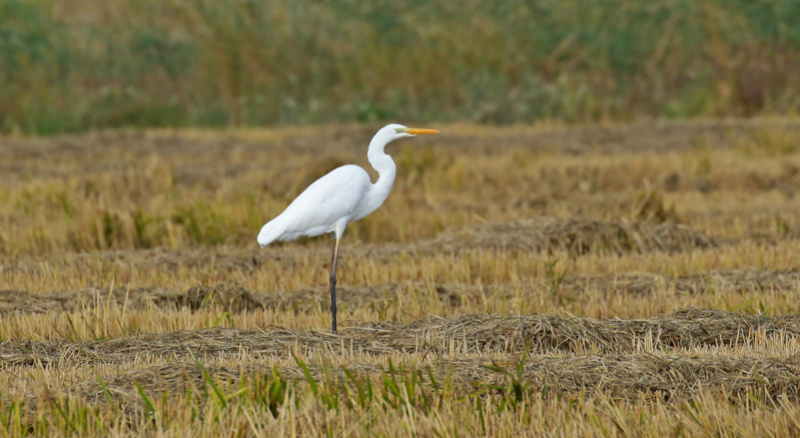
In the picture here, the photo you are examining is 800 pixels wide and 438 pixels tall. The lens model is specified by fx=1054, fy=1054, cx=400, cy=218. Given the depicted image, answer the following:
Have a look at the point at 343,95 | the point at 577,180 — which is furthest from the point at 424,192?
the point at 343,95

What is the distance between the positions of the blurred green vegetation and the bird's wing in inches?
517

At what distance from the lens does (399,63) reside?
21.2 metres

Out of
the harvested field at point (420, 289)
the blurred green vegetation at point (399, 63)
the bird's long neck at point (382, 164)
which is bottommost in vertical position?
the harvested field at point (420, 289)

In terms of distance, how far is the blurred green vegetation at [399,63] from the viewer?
1941 centimetres

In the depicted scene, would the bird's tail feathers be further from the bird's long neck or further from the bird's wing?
the bird's long neck

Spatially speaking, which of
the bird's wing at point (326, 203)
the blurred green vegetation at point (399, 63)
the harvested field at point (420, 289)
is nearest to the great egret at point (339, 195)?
the bird's wing at point (326, 203)

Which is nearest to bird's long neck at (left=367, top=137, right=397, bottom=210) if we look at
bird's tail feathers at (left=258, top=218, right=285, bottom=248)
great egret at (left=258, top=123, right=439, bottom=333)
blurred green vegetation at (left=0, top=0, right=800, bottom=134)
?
great egret at (left=258, top=123, right=439, bottom=333)

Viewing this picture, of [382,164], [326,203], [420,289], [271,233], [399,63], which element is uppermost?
[399,63]

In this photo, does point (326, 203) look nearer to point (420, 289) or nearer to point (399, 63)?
point (420, 289)

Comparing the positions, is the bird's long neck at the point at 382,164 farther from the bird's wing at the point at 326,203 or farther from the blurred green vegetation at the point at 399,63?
the blurred green vegetation at the point at 399,63

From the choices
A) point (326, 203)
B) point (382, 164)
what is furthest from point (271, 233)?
point (382, 164)

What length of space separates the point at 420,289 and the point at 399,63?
1443 centimetres

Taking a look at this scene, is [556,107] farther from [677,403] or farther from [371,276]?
[677,403]

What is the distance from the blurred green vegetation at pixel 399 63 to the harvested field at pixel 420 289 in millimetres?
3198
